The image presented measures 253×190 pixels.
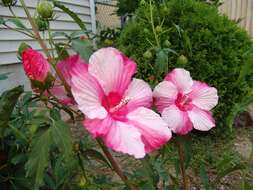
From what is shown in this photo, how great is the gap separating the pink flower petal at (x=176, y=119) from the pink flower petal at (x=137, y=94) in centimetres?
10

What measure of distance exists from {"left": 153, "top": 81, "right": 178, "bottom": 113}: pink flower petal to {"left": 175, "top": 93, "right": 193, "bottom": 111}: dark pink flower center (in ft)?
0.08

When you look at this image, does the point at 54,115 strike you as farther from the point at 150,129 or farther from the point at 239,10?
the point at 239,10

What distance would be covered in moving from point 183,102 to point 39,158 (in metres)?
0.33

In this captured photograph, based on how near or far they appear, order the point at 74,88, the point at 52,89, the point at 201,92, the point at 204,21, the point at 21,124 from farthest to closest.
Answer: the point at 204,21
the point at 21,124
the point at 201,92
the point at 52,89
the point at 74,88

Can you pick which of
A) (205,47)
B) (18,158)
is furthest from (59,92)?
(205,47)

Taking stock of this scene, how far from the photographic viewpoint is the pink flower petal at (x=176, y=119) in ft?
2.65

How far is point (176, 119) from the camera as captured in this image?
0.81m

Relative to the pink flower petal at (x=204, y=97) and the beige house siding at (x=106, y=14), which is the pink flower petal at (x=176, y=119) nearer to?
the pink flower petal at (x=204, y=97)

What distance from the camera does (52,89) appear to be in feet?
2.56

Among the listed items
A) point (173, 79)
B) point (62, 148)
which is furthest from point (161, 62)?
point (62, 148)

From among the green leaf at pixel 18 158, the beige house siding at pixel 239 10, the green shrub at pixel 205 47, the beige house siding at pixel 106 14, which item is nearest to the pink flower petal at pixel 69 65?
the green leaf at pixel 18 158

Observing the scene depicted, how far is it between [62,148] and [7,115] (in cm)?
11

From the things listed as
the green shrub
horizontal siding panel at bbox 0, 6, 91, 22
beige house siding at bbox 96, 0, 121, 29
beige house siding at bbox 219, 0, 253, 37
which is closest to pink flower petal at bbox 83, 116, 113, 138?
horizontal siding panel at bbox 0, 6, 91, 22

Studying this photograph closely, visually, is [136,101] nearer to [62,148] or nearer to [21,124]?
[62,148]
